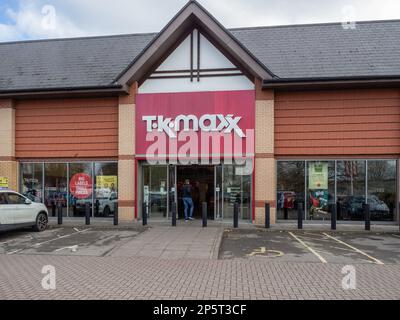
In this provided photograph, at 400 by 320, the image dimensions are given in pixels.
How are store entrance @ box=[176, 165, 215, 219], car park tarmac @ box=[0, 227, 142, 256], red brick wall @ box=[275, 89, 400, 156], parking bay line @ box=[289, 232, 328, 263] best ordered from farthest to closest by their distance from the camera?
store entrance @ box=[176, 165, 215, 219]
red brick wall @ box=[275, 89, 400, 156]
car park tarmac @ box=[0, 227, 142, 256]
parking bay line @ box=[289, 232, 328, 263]

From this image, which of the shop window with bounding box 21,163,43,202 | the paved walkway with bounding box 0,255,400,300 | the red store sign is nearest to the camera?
the paved walkway with bounding box 0,255,400,300

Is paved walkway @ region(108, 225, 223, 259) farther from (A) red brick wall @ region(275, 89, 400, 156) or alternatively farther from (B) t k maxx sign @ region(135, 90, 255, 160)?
(A) red brick wall @ region(275, 89, 400, 156)

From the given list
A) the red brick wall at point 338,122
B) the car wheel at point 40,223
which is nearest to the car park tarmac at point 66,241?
the car wheel at point 40,223

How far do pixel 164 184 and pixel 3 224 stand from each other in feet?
21.0

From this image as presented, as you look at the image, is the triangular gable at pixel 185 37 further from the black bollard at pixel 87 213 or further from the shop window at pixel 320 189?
the black bollard at pixel 87 213

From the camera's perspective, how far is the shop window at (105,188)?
15.7 metres

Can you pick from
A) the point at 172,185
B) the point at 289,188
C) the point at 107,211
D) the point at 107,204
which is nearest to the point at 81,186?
the point at 107,204

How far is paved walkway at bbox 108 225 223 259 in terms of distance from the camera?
30.7ft

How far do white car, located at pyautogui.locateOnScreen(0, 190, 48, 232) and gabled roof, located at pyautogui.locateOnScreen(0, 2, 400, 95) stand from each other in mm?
5277

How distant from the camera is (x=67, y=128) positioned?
15883 millimetres

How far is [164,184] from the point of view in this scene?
1558 centimetres

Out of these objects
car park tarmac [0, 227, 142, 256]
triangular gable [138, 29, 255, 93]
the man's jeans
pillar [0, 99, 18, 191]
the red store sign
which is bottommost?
car park tarmac [0, 227, 142, 256]

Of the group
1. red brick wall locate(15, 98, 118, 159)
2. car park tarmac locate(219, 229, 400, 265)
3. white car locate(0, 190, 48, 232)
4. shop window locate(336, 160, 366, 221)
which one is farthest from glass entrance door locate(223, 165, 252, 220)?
white car locate(0, 190, 48, 232)
